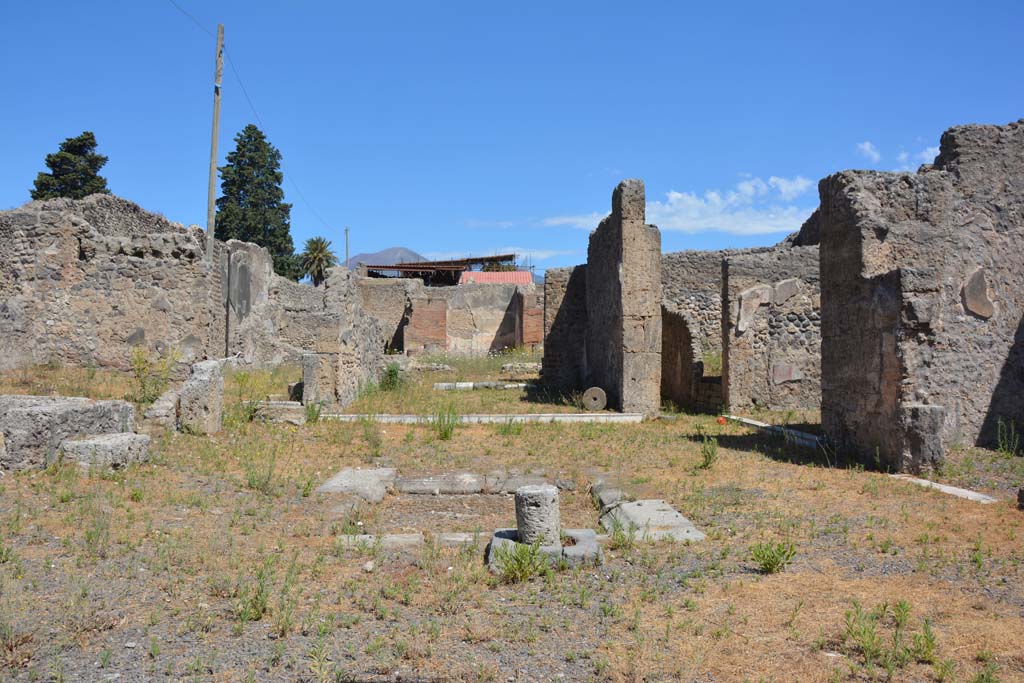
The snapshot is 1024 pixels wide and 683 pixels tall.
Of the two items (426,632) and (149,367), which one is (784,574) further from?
(149,367)

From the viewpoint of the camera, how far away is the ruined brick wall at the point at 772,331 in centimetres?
1231

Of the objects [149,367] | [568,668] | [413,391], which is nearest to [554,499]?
[568,668]

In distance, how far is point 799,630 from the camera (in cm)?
349

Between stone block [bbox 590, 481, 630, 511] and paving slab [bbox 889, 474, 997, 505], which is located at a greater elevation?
paving slab [bbox 889, 474, 997, 505]

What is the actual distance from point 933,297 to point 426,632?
6.13 meters

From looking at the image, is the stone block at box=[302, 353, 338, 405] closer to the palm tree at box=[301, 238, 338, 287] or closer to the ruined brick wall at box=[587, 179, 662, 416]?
the ruined brick wall at box=[587, 179, 662, 416]

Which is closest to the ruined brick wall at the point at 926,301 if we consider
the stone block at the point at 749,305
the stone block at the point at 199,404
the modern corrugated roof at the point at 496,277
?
the stone block at the point at 749,305

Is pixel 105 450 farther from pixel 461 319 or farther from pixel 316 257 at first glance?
pixel 316 257

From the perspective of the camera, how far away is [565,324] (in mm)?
16172

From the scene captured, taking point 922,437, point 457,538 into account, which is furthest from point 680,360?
point 457,538

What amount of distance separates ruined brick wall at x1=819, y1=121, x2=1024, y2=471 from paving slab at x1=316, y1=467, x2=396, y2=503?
16.1 ft

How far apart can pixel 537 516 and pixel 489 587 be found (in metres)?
0.73

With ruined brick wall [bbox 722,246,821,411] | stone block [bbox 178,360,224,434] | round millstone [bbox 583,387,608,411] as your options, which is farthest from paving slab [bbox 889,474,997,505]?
stone block [bbox 178,360,224,434]

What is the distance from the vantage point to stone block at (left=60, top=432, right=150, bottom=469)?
6484 mm
